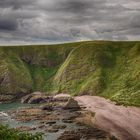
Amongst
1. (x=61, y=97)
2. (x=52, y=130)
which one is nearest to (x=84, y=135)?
(x=52, y=130)

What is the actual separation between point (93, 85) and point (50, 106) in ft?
113

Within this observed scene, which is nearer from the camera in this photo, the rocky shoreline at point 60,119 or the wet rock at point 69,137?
the wet rock at point 69,137

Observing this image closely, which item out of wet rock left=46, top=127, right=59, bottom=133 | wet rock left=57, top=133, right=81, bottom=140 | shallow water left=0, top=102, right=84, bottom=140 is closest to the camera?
wet rock left=57, top=133, right=81, bottom=140

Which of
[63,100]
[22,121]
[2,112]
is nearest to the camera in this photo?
[22,121]

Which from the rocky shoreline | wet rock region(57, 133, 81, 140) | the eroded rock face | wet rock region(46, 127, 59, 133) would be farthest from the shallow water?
the eroded rock face

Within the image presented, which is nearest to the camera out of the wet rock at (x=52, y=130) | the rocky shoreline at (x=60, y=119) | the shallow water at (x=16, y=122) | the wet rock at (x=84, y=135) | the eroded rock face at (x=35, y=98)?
the wet rock at (x=84, y=135)

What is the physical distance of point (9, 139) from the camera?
54938 millimetres

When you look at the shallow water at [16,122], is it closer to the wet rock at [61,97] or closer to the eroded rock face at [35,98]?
the eroded rock face at [35,98]

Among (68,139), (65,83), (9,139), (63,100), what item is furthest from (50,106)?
(9,139)

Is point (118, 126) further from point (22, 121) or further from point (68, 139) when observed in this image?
point (22, 121)

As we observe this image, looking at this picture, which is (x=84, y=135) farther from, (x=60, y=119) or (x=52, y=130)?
(x=60, y=119)

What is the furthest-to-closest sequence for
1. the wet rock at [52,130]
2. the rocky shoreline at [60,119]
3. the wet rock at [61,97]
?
the wet rock at [61,97] < the wet rock at [52,130] < the rocky shoreline at [60,119]

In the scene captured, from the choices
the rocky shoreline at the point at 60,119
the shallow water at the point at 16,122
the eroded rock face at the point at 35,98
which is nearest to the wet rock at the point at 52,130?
the rocky shoreline at the point at 60,119

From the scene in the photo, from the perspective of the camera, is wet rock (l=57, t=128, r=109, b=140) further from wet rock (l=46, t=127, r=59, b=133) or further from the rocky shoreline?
wet rock (l=46, t=127, r=59, b=133)
